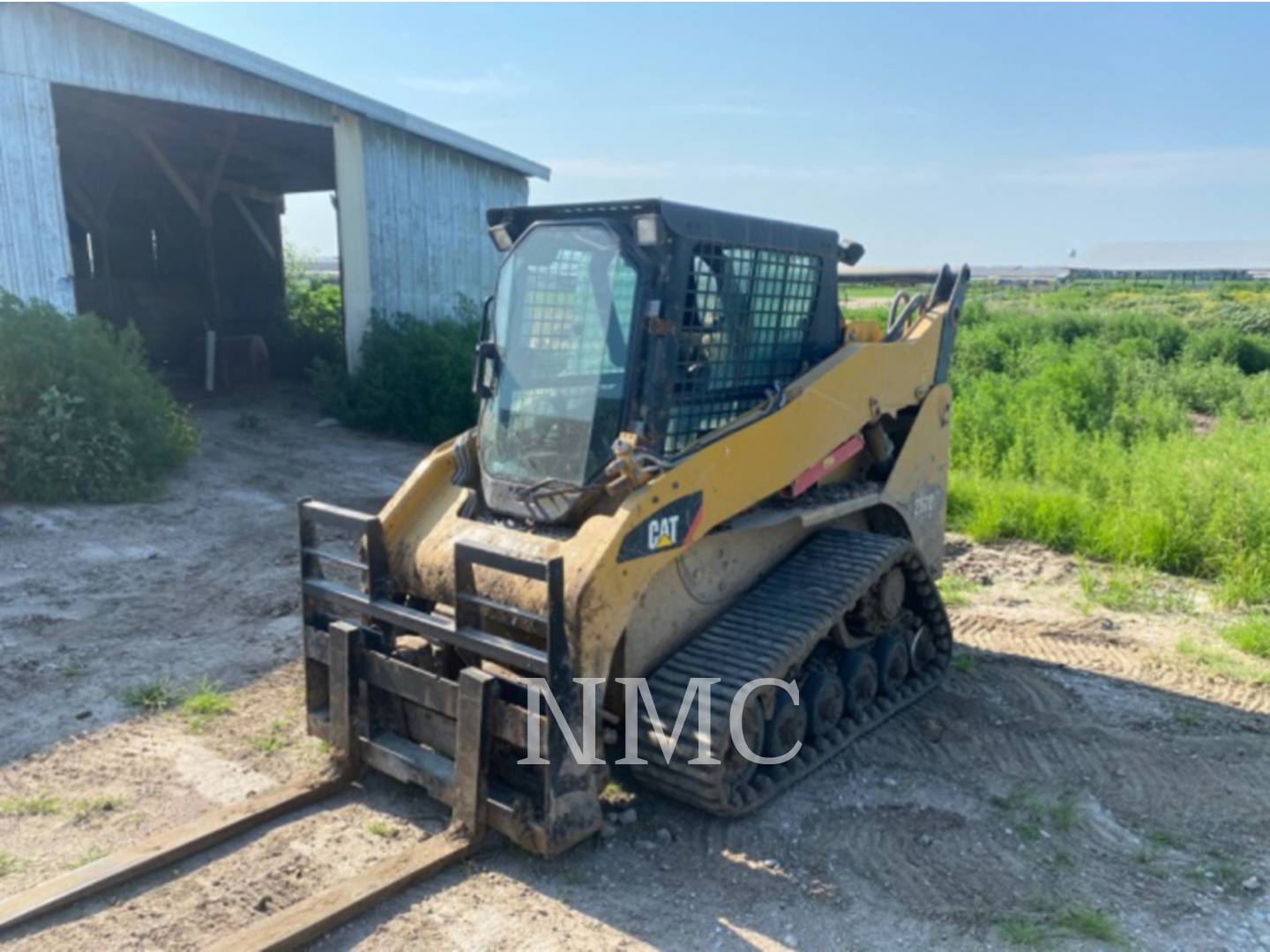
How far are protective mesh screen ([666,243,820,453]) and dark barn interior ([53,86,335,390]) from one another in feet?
35.2

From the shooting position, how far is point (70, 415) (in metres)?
9.56

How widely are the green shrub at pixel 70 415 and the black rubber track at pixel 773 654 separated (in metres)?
7.44

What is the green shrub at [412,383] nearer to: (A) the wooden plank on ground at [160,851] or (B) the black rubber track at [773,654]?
(B) the black rubber track at [773,654]

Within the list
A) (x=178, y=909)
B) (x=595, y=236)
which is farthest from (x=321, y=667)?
(x=595, y=236)

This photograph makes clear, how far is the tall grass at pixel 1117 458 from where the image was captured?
786cm

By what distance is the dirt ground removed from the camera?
3.52m

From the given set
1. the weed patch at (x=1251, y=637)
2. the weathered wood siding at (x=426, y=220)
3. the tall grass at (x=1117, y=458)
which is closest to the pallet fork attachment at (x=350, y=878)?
the weed patch at (x=1251, y=637)

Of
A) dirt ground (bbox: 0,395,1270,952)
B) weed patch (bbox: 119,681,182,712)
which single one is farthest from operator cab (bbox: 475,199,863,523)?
weed patch (bbox: 119,681,182,712)

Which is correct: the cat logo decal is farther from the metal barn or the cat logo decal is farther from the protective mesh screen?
the metal barn

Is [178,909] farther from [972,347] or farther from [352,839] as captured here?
[972,347]

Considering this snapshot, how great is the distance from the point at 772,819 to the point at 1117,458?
23.6ft

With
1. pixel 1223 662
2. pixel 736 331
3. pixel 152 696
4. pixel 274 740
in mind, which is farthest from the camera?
pixel 1223 662

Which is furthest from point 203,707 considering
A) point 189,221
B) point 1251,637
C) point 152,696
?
point 189,221

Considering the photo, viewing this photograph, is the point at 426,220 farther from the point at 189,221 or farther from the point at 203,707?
the point at 203,707
